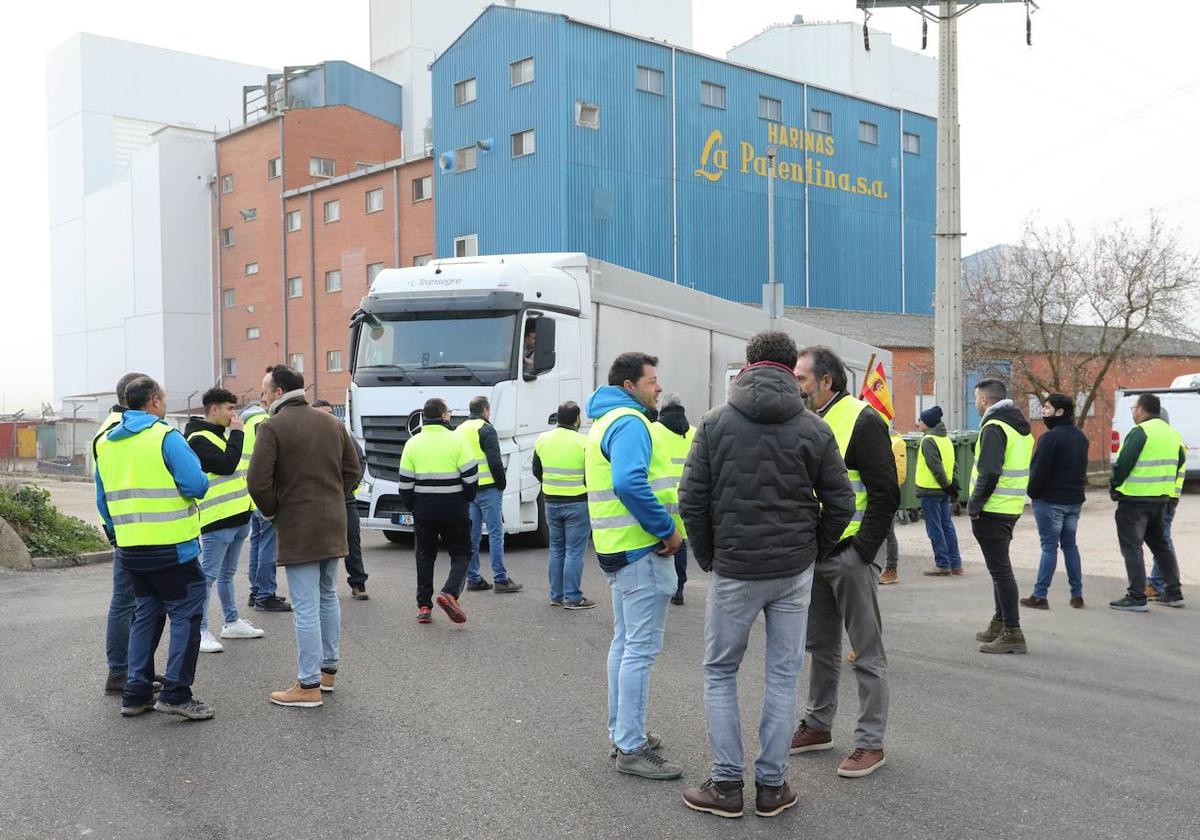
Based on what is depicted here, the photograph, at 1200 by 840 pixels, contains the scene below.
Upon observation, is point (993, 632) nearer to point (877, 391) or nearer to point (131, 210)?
point (877, 391)

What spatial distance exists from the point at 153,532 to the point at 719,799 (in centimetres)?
339

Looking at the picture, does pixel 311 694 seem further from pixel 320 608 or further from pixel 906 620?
pixel 906 620

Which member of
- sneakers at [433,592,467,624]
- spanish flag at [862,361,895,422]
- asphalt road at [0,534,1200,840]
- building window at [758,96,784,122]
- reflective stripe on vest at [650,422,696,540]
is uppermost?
building window at [758,96,784,122]

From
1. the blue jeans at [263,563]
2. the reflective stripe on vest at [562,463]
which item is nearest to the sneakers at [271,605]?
the blue jeans at [263,563]

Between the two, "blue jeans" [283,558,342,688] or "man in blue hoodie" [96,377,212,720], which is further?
"blue jeans" [283,558,342,688]

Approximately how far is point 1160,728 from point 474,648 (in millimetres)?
4336

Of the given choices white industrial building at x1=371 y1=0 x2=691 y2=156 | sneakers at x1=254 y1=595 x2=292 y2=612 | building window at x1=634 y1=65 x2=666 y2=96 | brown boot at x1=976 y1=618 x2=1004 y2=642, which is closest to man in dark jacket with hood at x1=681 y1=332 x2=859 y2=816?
brown boot at x1=976 y1=618 x2=1004 y2=642

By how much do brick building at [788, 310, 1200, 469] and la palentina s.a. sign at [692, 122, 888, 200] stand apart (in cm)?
539

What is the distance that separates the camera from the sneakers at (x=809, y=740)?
5.35 meters

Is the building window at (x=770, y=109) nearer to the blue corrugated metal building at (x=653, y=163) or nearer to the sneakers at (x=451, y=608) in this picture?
the blue corrugated metal building at (x=653, y=163)

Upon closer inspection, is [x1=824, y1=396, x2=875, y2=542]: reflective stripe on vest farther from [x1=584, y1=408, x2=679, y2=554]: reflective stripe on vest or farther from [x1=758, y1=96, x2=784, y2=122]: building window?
[x1=758, y1=96, x2=784, y2=122]: building window

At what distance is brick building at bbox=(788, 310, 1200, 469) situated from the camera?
33.7 metres

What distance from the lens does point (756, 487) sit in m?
4.44

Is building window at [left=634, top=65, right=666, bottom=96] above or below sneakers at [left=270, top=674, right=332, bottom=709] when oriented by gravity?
above
